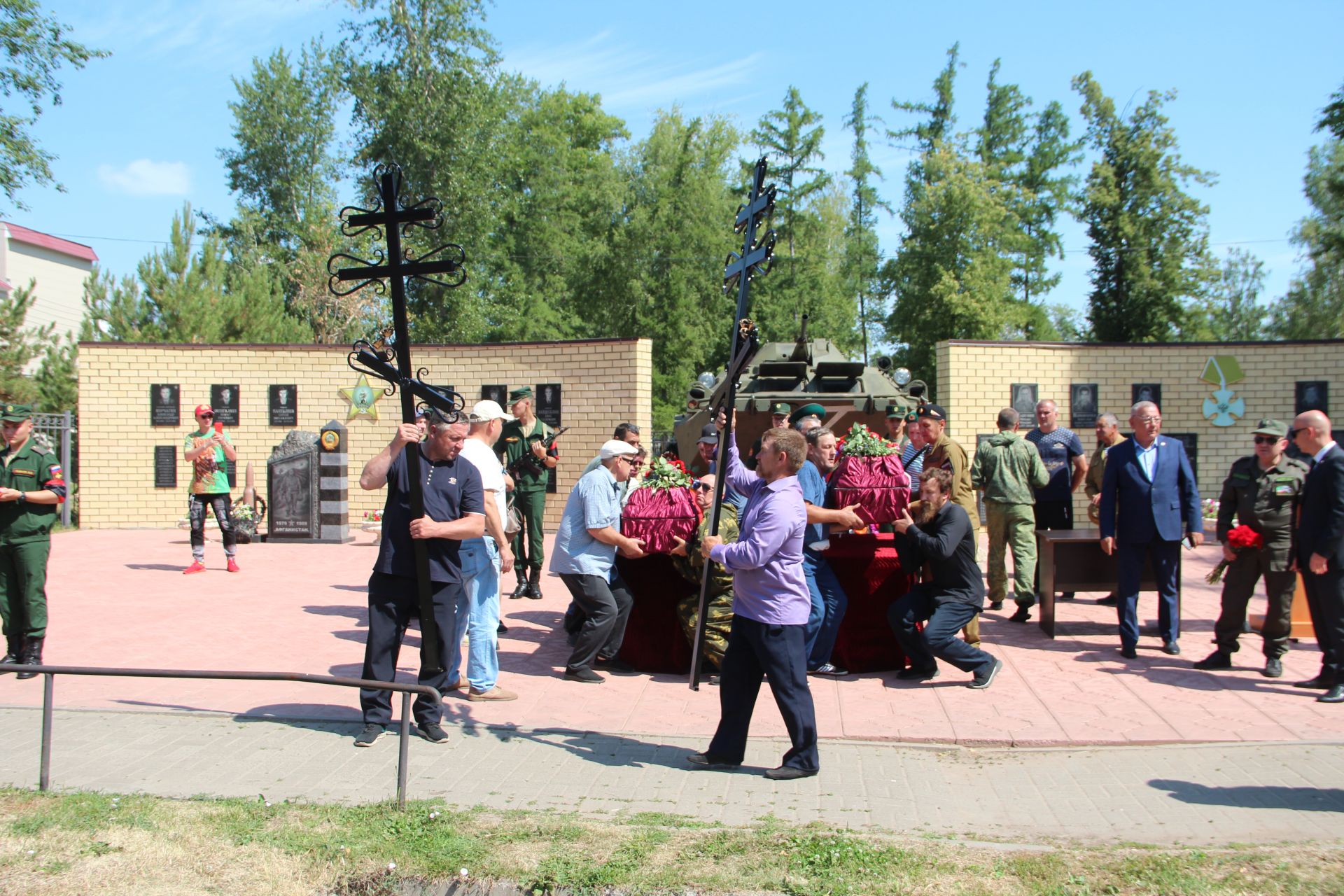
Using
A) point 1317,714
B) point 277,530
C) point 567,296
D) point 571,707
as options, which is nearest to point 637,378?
point 277,530

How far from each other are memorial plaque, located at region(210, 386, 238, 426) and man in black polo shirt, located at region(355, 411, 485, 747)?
45.2ft

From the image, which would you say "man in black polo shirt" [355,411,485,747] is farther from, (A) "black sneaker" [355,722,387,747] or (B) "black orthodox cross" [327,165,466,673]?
(B) "black orthodox cross" [327,165,466,673]

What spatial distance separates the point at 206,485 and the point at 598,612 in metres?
6.83

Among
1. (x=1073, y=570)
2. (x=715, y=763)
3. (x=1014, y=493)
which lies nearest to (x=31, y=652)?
(x=715, y=763)

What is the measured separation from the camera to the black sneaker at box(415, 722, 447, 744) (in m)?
5.96

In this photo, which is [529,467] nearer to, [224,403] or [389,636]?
[389,636]

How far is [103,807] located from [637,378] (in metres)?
13.3

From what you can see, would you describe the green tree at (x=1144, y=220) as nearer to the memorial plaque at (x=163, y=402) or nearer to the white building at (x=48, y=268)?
the memorial plaque at (x=163, y=402)

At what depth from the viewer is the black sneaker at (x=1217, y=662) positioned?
25.2 feet

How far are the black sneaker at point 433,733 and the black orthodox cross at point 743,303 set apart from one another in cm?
142

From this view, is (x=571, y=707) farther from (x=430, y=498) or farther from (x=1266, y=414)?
(x=1266, y=414)

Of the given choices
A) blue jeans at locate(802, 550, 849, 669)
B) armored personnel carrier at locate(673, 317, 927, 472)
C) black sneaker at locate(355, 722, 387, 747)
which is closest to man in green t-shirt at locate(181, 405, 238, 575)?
armored personnel carrier at locate(673, 317, 927, 472)

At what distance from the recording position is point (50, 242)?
48.0 meters

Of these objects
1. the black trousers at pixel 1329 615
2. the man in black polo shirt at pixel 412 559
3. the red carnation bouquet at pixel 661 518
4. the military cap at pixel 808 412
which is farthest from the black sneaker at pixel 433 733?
the black trousers at pixel 1329 615
